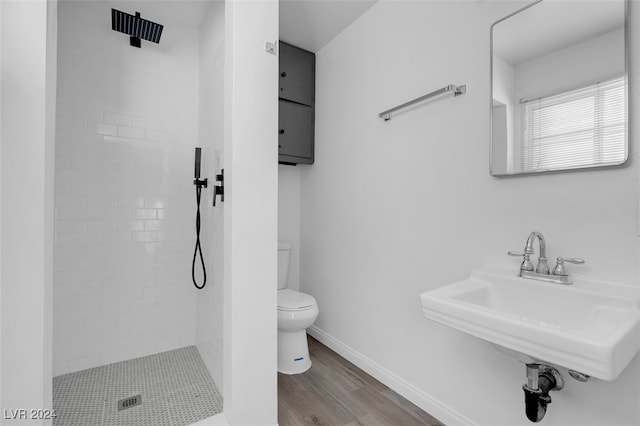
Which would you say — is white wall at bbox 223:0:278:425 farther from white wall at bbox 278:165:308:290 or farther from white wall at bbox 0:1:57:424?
white wall at bbox 278:165:308:290

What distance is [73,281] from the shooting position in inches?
79.9

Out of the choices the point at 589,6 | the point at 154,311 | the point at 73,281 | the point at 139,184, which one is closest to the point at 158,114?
the point at 139,184

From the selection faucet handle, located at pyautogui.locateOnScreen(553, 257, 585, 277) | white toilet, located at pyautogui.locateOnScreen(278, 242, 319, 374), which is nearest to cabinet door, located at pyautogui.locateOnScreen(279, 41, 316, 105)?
white toilet, located at pyautogui.locateOnScreen(278, 242, 319, 374)

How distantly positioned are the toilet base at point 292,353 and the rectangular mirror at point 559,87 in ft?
5.39

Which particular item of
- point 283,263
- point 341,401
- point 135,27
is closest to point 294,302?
point 283,263

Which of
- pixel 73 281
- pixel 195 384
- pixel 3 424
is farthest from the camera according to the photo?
pixel 73 281

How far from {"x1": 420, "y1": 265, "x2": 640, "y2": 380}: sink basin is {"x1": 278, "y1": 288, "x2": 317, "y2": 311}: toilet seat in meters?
1.09

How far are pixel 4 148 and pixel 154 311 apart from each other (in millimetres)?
1602

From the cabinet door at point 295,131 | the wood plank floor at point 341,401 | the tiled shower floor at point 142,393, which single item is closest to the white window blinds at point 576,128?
the wood plank floor at point 341,401

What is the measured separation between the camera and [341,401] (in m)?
1.79

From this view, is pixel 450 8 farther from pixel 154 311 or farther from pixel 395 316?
pixel 154 311

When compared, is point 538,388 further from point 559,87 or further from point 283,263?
point 283,263

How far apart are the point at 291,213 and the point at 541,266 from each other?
6.74 ft

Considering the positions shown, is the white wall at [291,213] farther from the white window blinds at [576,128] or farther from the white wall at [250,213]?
the white window blinds at [576,128]
